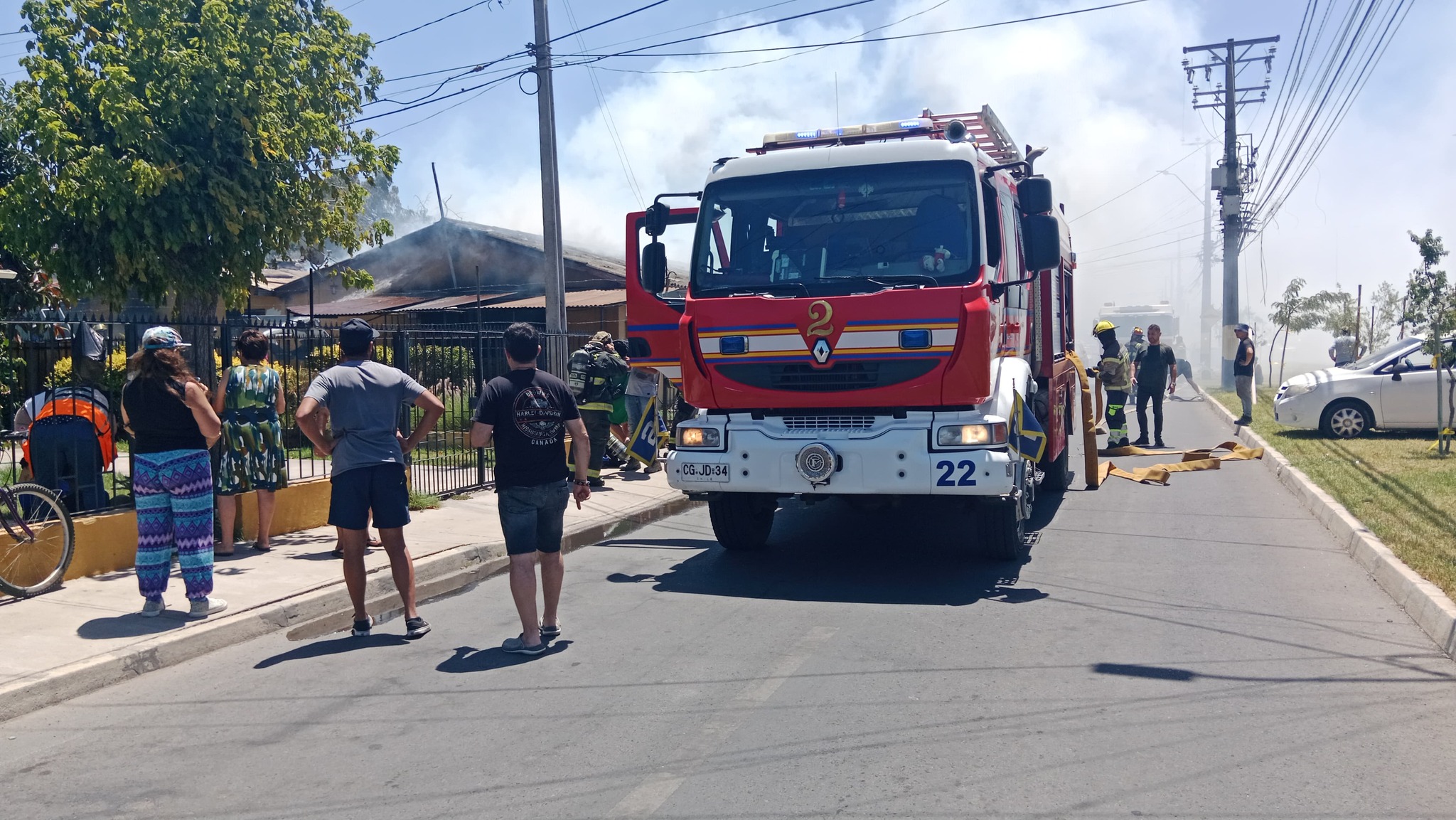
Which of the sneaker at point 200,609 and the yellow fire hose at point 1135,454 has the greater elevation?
the yellow fire hose at point 1135,454

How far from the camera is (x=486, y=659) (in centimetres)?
606

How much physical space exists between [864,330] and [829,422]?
0.68 metres

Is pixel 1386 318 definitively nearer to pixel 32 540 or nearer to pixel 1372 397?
pixel 1372 397

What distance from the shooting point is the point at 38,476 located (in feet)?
25.5

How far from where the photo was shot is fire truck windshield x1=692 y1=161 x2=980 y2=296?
7.55m

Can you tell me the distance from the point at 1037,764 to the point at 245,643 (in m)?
4.50

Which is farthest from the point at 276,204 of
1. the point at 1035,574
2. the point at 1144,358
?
the point at 1144,358

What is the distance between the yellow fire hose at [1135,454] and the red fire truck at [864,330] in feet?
11.1

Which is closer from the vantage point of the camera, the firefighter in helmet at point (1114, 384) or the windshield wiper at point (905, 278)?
the windshield wiper at point (905, 278)

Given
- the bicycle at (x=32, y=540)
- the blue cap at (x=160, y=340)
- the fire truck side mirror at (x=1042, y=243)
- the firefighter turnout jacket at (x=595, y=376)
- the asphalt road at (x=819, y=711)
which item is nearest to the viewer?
the asphalt road at (x=819, y=711)

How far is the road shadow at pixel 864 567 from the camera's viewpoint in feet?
24.2

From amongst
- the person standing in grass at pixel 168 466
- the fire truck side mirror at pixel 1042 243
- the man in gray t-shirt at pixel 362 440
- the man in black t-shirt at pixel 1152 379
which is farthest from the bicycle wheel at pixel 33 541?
the man in black t-shirt at pixel 1152 379

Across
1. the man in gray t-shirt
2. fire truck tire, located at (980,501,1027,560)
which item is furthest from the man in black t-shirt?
the man in gray t-shirt

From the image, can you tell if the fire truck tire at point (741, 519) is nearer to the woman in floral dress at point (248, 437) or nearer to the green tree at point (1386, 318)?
the woman in floral dress at point (248, 437)
